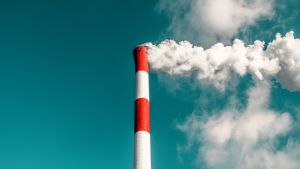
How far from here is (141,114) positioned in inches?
859

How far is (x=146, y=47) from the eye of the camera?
86.5ft

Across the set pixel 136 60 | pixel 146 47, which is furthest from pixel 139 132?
pixel 146 47

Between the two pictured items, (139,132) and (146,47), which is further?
(146,47)

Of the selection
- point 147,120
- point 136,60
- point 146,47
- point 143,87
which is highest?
point 146,47

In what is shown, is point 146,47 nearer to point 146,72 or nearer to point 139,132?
point 146,72

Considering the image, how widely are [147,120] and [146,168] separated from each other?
2989mm

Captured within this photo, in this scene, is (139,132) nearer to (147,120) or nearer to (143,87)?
(147,120)

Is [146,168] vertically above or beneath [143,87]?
beneath

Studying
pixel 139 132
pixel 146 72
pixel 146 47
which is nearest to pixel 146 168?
pixel 139 132

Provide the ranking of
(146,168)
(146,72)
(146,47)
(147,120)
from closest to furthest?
(146,168) < (147,120) < (146,72) < (146,47)

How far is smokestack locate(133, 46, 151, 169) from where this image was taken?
2039cm

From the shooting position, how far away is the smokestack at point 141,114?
20391 millimetres

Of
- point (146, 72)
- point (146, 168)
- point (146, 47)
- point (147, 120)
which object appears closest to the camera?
point (146, 168)

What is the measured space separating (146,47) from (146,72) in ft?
9.34
